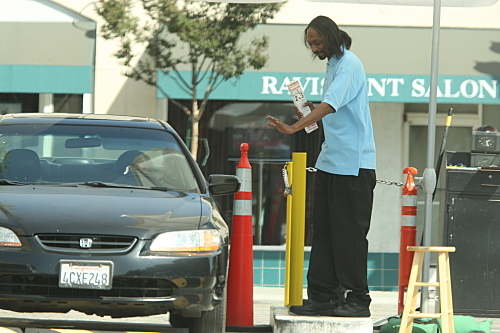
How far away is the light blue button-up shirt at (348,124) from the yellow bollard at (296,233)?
535 mm

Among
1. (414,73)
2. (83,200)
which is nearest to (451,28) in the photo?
(414,73)

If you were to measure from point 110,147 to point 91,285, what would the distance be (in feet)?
4.84

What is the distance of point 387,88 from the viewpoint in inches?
422

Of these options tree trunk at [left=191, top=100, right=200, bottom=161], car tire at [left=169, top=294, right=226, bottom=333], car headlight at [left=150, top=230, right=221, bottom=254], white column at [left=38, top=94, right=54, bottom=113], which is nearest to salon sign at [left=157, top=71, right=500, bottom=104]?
tree trunk at [left=191, top=100, right=200, bottom=161]

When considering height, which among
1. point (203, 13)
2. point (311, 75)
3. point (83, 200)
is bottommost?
point (83, 200)

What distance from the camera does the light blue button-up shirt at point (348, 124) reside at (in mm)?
5082

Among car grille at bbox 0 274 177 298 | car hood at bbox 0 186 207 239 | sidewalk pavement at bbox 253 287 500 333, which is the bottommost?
sidewalk pavement at bbox 253 287 500 333

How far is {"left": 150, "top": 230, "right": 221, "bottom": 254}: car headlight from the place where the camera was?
4.57 metres

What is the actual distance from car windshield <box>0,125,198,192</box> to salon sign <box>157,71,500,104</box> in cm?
493

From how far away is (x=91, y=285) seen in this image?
4.41 metres

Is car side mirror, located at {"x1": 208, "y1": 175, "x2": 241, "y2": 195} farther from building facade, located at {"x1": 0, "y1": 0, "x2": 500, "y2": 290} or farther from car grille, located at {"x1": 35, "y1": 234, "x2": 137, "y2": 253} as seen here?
building facade, located at {"x1": 0, "y1": 0, "x2": 500, "y2": 290}

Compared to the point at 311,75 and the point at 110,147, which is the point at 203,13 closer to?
the point at 311,75

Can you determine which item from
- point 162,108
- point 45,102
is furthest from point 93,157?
point 45,102

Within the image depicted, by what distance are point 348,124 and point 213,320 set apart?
148cm
